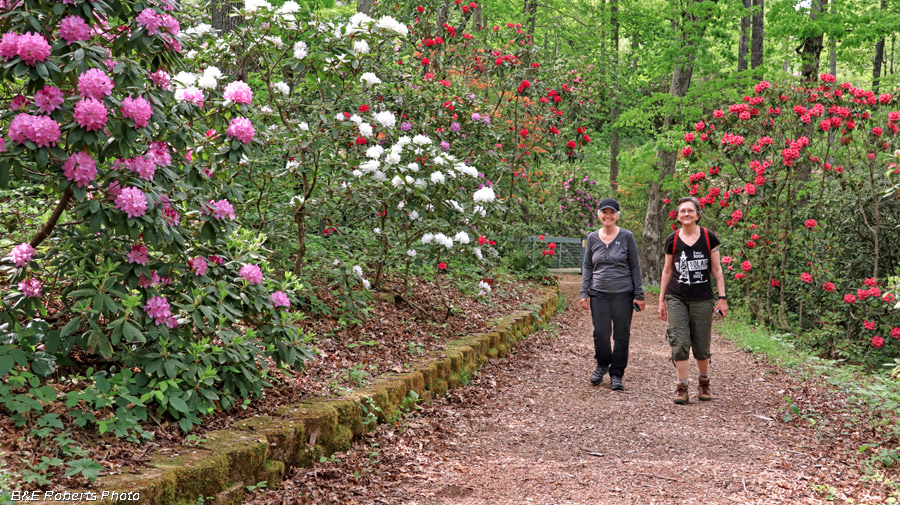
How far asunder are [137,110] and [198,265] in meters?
0.85

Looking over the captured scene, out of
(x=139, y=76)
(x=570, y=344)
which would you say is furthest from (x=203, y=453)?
(x=570, y=344)

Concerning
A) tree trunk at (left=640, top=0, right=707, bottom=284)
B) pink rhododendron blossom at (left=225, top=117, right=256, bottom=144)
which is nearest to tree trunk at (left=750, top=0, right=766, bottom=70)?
tree trunk at (left=640, top=0, right=707, bottom=284)

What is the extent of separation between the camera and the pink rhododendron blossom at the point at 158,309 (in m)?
3.12

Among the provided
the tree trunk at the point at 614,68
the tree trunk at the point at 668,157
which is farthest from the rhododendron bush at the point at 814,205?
the tree trunk at the point at 614,68

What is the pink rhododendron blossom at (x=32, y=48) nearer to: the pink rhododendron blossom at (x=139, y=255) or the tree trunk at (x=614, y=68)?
the pink rhododendron blossom at (x=139, y=255)

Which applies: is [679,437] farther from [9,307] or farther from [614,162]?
[614,162]

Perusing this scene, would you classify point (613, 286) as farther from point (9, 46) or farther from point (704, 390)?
point (9, 46)

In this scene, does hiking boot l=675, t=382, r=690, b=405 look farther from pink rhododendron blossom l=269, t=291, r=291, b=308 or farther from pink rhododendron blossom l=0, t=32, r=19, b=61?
pink rhododendron blossom l=0, t=32, r=19, b=61

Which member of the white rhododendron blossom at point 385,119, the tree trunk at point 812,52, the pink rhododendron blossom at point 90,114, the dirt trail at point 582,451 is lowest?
the dirt trail at point 582,451

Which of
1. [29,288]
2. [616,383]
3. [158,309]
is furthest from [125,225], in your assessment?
[616,383]

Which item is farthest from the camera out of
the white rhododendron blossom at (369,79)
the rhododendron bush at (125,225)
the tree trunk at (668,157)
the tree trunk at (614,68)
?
the tree trunk at (614,68)

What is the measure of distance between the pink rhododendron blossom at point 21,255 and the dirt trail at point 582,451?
5.08 feet

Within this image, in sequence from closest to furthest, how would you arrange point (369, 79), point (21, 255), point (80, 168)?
point (80, 168) < point (21, 255) < point (369, 79)

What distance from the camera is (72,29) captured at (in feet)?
9.22
